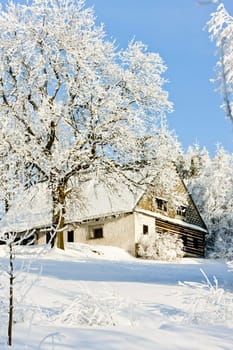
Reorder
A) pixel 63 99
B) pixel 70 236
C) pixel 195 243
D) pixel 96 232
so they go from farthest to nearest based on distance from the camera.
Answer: pixel 195 243, pixel 70 236, pixel 96 232, pixel 63 99

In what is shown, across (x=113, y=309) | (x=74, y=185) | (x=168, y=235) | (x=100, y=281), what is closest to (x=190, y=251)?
(x=168, y=235)

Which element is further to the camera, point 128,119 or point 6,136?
point 128,119

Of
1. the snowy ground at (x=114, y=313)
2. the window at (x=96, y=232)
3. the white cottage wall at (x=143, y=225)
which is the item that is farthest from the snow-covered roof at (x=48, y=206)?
the window at (x=96, y=232)

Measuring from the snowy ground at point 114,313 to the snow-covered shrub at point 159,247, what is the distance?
17.6 meters

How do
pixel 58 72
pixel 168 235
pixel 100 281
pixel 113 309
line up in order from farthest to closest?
1. pixel 168 235
2. pixel 58 72
3. pixel 100 281
4. pixel 113 309

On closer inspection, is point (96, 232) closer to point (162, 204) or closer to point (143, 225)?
point (143, 225)

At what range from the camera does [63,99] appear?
25.0 metres

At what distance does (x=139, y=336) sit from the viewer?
5.33 m

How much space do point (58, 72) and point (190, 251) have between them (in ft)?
61.9

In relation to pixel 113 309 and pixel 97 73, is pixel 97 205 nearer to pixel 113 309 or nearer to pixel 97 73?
pixel 97 73

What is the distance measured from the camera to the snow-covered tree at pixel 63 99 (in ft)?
78.2

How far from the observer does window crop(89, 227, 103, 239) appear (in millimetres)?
35844

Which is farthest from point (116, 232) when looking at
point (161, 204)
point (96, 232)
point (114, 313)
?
point (114, 313)

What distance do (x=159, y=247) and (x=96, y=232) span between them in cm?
490
